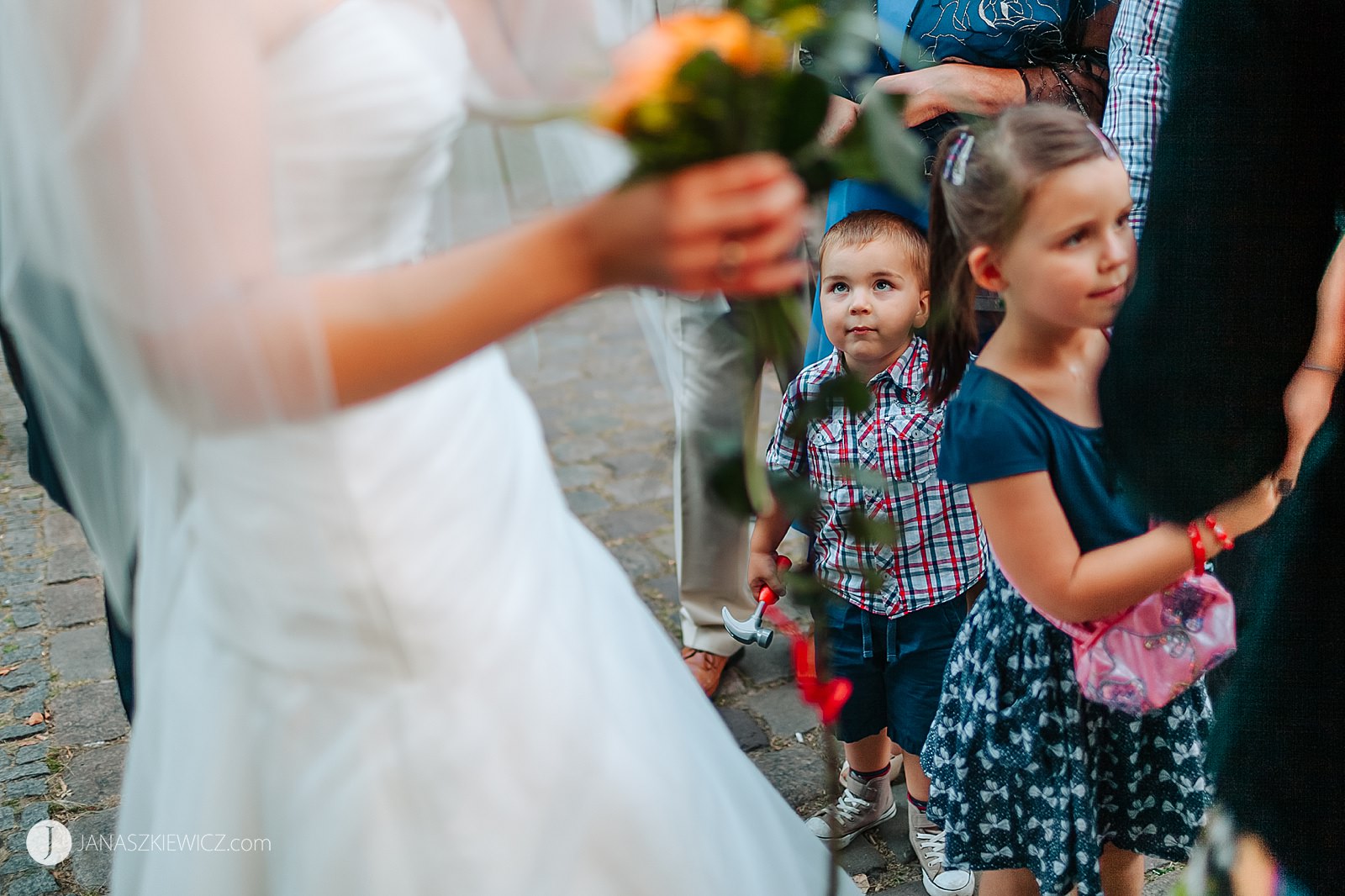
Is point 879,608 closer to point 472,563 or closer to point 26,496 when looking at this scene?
point 472,563

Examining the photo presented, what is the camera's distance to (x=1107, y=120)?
222cm

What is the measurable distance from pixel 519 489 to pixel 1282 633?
1.03 meters

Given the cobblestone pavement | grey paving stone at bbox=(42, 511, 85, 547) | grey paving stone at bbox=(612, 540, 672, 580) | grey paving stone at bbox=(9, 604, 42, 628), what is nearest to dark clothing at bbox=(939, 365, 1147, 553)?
the cobblestone pavement

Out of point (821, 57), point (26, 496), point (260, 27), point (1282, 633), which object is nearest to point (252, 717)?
point (260, 27)

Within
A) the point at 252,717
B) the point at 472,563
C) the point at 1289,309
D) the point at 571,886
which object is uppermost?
the point at 1289,309

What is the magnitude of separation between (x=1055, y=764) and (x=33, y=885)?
6.78 ft

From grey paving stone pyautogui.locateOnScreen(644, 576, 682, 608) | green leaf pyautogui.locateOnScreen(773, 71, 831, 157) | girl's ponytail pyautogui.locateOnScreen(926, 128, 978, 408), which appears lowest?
grey paving stone pyautogui.locateOnScreen(644, 576, 682, 608)

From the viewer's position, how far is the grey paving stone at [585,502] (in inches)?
152

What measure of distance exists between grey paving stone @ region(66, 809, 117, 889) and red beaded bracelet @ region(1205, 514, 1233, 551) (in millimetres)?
2173

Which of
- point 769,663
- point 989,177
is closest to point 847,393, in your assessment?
point 989,177

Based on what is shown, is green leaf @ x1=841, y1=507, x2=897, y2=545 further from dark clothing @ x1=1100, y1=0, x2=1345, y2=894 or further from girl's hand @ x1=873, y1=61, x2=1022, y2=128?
girl's hand @ x1=873, y1=61, x2=1022, y2=128

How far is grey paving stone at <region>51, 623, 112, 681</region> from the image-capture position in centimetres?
305

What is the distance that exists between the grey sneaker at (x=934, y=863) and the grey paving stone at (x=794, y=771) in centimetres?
28

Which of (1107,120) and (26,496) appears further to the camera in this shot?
(26,496)
